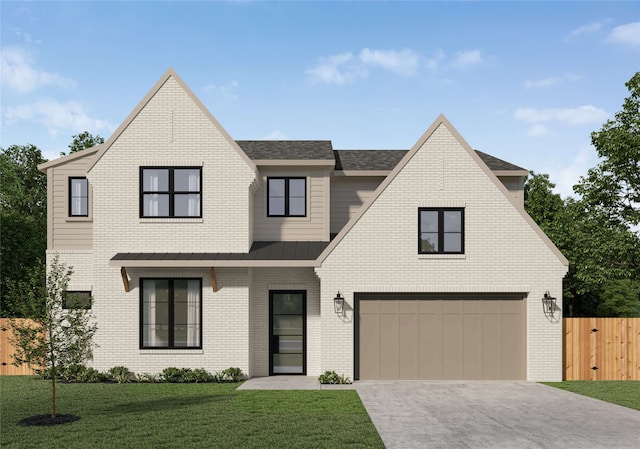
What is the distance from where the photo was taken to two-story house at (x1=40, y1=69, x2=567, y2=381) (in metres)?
17.0

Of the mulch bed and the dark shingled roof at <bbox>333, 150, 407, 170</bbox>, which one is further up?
the dark shingled roof at <bbox>333, 150, 407, 170</bbox>

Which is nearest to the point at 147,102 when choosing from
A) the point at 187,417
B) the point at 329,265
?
the point at 329,265

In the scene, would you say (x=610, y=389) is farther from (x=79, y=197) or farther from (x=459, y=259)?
(x=79, y=197)

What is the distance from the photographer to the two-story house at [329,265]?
16953mm

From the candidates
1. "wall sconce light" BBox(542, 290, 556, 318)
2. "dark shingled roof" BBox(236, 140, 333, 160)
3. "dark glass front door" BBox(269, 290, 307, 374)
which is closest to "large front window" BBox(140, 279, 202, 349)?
"dark glass front door" BBox(269, 290, 307, 374)

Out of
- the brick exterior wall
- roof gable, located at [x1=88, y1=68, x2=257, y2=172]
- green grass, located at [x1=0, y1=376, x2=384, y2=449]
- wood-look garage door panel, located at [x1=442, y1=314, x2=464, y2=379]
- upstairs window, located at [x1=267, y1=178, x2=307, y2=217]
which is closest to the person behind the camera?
green grass, located at [x1=0, y1=376, x2=384, y2=449]

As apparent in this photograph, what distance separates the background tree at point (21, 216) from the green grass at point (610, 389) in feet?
86.2

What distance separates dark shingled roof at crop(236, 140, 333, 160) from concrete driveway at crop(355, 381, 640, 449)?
309 inches

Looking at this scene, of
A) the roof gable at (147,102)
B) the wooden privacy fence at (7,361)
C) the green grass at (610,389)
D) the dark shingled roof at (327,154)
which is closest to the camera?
the green grass at (610,389)

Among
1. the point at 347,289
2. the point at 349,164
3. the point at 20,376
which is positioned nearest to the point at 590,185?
the point at 349,164

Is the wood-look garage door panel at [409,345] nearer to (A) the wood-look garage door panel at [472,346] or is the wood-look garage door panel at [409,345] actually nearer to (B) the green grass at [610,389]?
(A) the wood-look garage door panel at [472,346]

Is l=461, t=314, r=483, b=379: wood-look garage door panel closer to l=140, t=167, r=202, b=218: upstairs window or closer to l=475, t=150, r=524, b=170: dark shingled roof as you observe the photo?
l=475, t=150, r=524, b=170: dark shingled roof

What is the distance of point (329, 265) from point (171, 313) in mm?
5138

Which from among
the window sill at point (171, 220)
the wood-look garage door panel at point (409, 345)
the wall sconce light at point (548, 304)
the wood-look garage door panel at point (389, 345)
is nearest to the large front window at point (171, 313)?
the window sill at point (171, 220)
